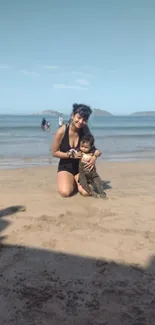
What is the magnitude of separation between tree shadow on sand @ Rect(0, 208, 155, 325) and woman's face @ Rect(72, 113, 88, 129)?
2602 mm

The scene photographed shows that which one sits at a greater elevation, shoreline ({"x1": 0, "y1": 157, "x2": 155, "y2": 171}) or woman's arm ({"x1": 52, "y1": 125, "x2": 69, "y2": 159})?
woman's arm ({"x1": 52, "y1": 125, "x2": 69, "y2": 159})

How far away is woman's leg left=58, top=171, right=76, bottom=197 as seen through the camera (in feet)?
17.8

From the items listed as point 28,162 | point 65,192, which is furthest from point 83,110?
point 28,162

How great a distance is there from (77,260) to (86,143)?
2.67 meters

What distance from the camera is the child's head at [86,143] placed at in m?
5.33

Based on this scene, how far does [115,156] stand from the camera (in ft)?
39.1

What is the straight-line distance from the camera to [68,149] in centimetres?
556

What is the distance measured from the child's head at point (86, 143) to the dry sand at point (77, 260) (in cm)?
88

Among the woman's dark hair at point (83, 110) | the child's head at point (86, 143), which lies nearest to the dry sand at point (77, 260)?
the child's head at point (86, 143)

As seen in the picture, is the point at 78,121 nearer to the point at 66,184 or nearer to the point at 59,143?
the point at 59,143

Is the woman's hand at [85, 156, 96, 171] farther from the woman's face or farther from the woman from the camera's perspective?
the woman's face

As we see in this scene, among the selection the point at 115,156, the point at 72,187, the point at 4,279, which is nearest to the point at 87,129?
the point at 72,187

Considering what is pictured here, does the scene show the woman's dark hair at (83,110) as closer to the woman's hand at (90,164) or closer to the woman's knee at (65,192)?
the woman's hand at (90,164)

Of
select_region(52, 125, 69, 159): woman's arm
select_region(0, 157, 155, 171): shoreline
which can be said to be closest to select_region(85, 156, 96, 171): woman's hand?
select_region(52, 125, 69, 159): woman's arm
